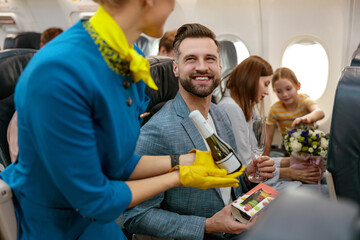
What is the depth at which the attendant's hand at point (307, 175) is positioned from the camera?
99.8 inches

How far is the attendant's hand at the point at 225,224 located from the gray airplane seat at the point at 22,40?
6008 mm

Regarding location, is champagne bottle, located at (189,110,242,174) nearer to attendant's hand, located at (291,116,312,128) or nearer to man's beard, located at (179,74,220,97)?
man's beard, located at (179,74,220,97)

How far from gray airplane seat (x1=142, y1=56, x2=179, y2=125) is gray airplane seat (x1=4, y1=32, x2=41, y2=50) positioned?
16.4 feet

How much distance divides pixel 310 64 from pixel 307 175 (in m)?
3.24

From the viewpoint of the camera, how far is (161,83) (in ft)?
7.23

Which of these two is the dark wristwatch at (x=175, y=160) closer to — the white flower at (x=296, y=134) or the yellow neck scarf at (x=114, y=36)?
the yellow neck scarf at (x=114, y=36)

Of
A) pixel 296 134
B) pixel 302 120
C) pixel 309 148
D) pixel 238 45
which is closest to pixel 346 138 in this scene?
pixel 309 148

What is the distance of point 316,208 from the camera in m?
0.36

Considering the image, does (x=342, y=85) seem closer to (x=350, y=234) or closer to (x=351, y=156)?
(x=351, y=156)

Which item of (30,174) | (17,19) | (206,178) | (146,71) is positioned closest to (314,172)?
(206,178)

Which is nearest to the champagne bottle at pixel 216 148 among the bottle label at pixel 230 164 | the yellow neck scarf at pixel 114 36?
the bottle label at pixel 230 164

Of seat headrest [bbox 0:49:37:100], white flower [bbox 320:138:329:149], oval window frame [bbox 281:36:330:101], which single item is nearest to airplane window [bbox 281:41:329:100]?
oval window frame [bbox 281:36:330:101]

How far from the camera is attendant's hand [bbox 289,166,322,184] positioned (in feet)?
8.32

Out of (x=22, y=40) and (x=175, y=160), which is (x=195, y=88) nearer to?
(x=175, y=160)
